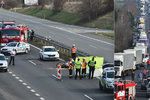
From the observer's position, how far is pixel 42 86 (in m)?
29.4

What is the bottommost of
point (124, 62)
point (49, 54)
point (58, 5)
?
point (58, 5)

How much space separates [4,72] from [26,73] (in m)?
1.87

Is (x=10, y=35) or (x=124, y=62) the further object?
(x=10, y=35)

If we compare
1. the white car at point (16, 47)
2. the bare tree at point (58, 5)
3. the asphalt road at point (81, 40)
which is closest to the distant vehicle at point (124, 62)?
the asphalt road at point (81, 40)

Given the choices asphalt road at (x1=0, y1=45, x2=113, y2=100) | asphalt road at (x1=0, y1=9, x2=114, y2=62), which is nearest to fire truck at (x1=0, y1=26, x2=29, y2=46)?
asphalt road at (x1=0, y1=9, x2=114, y2=62)

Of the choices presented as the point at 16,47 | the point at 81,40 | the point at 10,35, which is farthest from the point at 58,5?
the point at 16,47

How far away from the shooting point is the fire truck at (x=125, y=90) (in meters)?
7.27

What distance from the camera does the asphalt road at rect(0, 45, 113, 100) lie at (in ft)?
82.5

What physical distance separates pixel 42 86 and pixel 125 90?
22092mm

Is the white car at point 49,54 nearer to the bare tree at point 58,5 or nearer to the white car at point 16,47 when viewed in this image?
the white car at point 16,47

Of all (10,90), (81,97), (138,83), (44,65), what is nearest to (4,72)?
(44,65)

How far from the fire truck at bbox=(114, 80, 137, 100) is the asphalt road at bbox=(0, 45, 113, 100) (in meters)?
16.5

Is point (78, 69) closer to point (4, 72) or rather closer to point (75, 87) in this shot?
point (75, 87)

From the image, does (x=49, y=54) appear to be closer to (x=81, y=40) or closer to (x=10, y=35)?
(x=10, y=35)
